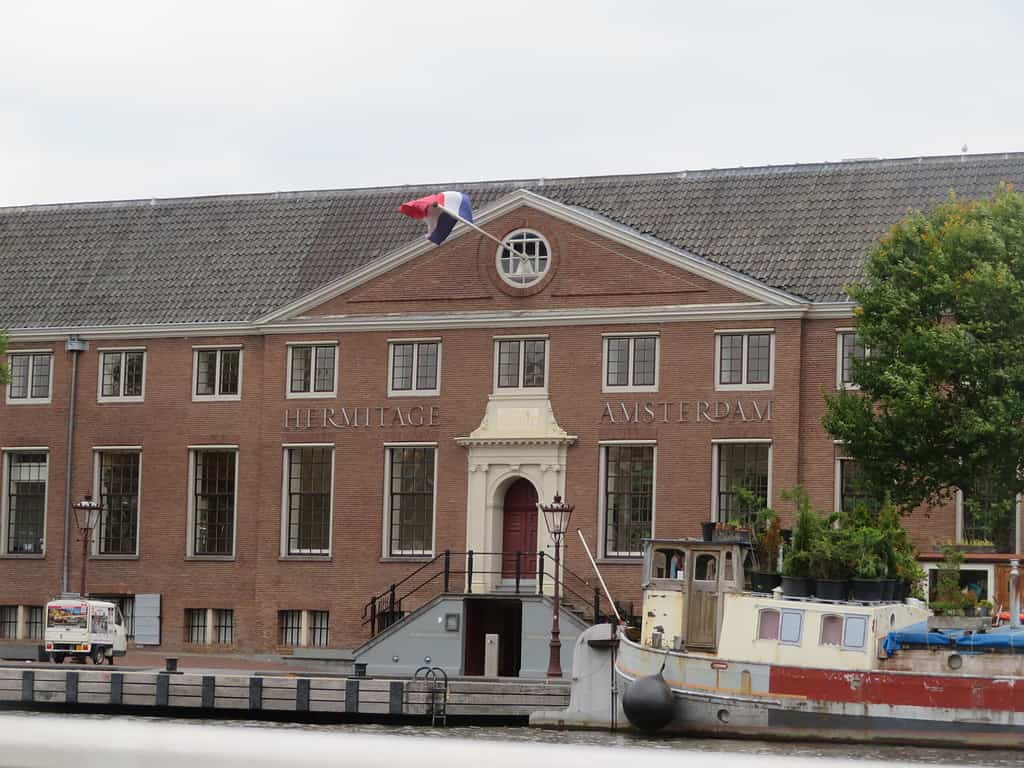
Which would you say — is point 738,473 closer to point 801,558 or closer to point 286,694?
point 801,558

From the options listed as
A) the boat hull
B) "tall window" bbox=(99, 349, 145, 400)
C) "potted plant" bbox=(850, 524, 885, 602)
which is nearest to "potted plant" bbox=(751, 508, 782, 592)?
"potted plant" bbox=(850, 524, 885, 602)

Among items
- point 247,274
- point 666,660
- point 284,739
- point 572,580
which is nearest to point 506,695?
point 666,660

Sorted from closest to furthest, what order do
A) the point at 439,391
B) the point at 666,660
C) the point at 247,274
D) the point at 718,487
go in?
the point at 666,660 < the point at 718,487 < the point at 439,391 < the point at 247,274

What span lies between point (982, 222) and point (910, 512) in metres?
6.75

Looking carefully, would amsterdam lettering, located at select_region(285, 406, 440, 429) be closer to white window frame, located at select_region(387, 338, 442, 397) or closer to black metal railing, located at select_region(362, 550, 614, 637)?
white window frame, located at select_region(387, 338, 442, 397)

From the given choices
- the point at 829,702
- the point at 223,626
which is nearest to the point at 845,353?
the point at 829,702

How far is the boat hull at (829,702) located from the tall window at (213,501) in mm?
18034

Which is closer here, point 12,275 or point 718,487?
point 718,487

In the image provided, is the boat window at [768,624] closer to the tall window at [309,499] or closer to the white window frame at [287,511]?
the white window frame at [287,511]

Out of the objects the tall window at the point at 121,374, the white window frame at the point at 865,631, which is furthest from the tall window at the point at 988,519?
the tall window at the point at 121,374

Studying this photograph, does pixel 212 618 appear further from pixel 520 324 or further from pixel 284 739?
pixel 284 739

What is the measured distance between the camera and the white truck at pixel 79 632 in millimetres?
46000

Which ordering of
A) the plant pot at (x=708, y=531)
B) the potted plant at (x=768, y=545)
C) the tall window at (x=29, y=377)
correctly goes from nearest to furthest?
the plant pot at (x=708, y=531) < the potted plant at (x=768, y=545) < the tall window at (x=29, y=377)

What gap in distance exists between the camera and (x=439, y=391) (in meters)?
48.4
